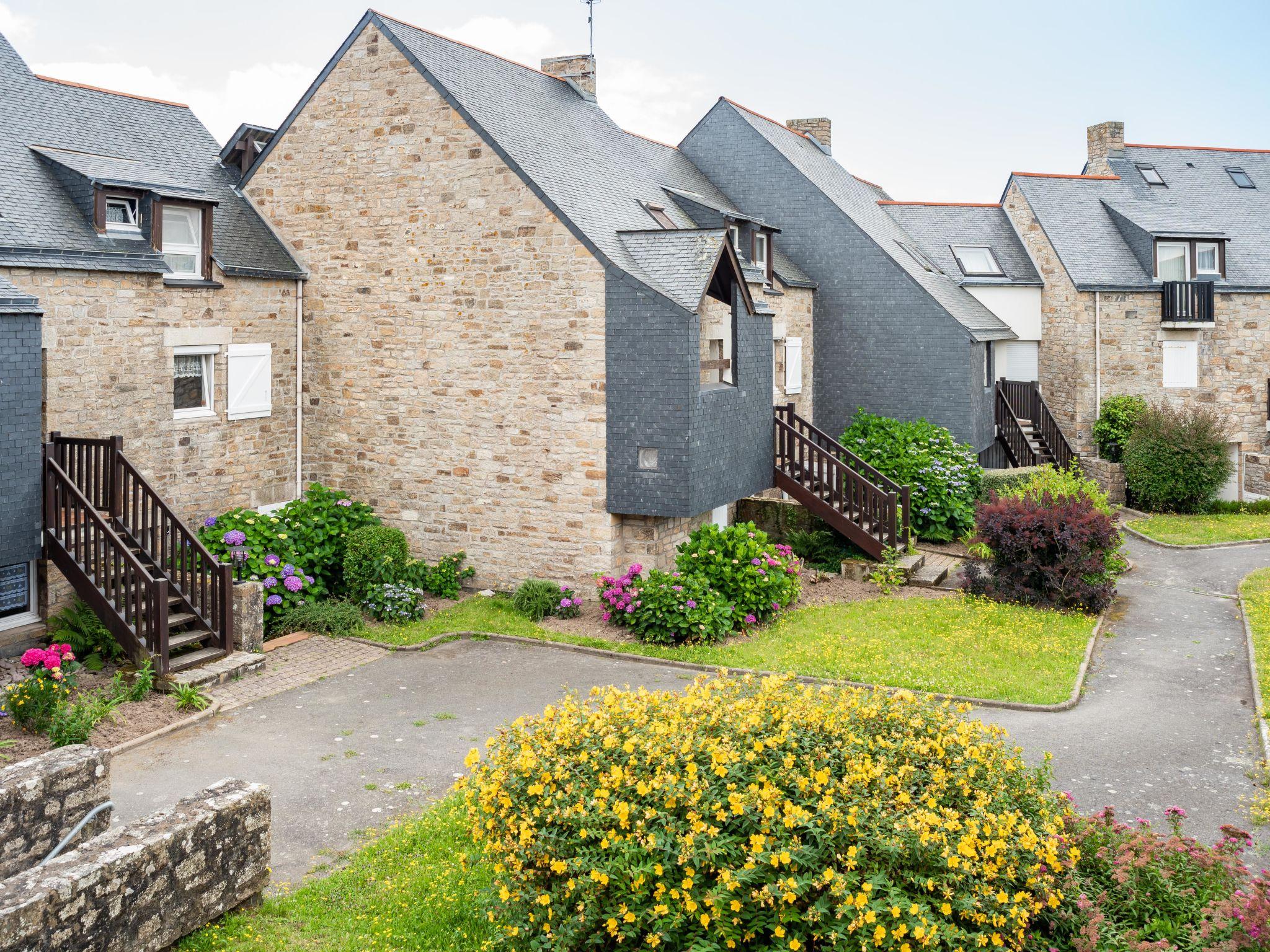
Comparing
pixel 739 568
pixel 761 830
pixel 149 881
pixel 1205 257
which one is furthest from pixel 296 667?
pixel 1205 257

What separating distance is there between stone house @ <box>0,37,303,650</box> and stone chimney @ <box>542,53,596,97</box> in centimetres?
759

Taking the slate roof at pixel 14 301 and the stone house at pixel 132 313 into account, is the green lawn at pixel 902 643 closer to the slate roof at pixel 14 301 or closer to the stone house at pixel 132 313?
the stone house at pixel 132 313

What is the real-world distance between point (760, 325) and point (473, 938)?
13.4 m

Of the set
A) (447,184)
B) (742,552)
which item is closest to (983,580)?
(742,552)

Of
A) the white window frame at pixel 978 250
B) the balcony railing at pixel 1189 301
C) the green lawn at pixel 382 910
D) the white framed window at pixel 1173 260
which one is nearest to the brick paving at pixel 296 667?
the green lawn at pixel 382 910

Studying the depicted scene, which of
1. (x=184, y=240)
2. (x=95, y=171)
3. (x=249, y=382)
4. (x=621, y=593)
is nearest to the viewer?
(x=95, y=171)

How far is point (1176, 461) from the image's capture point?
89.6 feet

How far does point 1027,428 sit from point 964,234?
637 cm

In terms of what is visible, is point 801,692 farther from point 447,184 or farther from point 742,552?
point 447,184

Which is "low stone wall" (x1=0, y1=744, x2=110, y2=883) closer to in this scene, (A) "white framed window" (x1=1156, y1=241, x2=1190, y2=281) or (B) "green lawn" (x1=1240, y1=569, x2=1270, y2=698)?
(B) "green lawn" (x1=1240, y1=569, x2=1270, y2=698)

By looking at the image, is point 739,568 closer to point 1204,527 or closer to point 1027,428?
point 1204,527

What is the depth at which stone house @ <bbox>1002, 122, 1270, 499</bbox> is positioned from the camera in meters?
29.9

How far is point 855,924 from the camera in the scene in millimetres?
5867

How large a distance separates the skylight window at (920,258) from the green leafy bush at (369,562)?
16.5 metres
